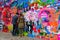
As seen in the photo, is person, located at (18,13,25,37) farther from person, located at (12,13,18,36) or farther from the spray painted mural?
person, located at (12,13,18,36)

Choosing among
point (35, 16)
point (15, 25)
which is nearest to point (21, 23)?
point (15, 25)

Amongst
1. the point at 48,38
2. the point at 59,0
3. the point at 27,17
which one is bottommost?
the point at 48,38

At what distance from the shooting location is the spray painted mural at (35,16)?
9.09 m

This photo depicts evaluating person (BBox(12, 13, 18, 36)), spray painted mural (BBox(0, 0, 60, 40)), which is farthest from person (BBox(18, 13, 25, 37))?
person (BBox(12, 13, 18, 36))

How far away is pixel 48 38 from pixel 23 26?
139 cm

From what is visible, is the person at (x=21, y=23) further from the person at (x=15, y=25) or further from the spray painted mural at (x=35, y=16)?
the person at (x=15, y=25)

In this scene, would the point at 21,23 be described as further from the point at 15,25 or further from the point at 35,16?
the point at 35,16

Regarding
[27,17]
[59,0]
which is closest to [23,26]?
[27,17]

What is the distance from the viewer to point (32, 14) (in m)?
9.70

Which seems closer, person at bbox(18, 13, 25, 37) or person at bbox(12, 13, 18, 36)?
person at bbox(18, 13, 25, 37)

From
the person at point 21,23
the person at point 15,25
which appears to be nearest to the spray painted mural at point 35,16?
the person at point 21,23

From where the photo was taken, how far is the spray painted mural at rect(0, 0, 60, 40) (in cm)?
909

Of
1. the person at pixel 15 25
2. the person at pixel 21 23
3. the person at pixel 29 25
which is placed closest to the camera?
the person at pixel 29 25

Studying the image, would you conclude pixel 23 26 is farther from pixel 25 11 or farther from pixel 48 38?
pixel 48 38
